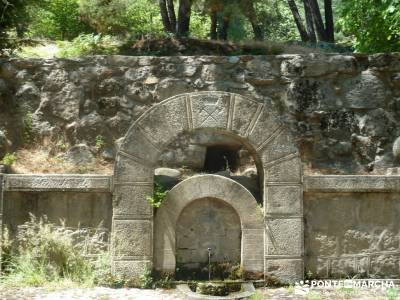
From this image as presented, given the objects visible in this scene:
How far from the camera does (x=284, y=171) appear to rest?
5.22m

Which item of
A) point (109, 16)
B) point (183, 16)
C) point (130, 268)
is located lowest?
point (130, 268)

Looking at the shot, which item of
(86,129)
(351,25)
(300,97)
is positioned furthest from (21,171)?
(351,25)

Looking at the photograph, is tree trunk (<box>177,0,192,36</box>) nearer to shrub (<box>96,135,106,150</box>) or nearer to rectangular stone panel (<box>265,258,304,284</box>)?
shrub (<box>96,135,106,150</box>)

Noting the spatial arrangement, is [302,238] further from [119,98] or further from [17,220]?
[119,98]

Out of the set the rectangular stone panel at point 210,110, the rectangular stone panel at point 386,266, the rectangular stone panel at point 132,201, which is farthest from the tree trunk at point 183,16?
the rectangular stone panel at point 386,266

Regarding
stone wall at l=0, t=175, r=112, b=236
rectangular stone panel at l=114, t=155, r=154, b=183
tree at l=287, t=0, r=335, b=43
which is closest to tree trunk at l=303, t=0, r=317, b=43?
tree at l=287, t=0, r=335, b=43

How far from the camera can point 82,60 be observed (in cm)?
738

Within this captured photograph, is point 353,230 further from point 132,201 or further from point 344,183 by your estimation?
point 132,201

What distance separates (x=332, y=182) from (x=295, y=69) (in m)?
2.67

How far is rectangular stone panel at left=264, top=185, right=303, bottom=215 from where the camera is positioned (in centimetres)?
521

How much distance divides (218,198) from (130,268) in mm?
1106

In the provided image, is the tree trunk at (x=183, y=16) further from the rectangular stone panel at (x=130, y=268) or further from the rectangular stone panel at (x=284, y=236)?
the rectangular stone panel at (x=130, y=268)

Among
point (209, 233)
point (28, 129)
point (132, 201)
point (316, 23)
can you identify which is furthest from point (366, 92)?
point (316, 23)

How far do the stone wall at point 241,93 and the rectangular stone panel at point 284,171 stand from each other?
1943 millimetres
